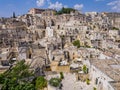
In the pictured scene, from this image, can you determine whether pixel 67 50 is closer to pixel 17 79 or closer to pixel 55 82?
pixel 17 79

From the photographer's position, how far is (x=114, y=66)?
65.3ft

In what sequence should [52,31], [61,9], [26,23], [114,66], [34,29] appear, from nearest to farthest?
1. [114,66]
2. [52,31]
3. [34,29]
4. [26,23]
5. [61,9]

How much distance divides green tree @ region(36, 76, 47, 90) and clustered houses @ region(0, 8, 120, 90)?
0.73 metres

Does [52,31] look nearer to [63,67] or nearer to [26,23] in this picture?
[26,23]

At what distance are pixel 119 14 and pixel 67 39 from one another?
39871 millimetres

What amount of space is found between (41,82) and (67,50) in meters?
9.92

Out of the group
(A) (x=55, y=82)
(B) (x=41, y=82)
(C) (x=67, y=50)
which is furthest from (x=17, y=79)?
(C) (x=67, y=50)

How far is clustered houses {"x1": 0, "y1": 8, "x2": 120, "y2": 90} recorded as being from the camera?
19.5 metres

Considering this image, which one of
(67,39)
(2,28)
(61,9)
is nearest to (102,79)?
(67,39)

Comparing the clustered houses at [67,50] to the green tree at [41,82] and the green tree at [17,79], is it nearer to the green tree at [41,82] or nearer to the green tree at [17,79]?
the green tree at [41,82]

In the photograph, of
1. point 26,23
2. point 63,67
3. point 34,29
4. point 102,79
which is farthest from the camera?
point 26,23

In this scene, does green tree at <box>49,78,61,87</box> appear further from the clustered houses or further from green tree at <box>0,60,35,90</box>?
the clustered houses

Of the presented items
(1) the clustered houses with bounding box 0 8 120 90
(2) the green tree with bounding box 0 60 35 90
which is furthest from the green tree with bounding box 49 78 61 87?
(1) the clustered houses with bounding box 0 8 120 90

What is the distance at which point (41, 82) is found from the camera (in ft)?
66.9
